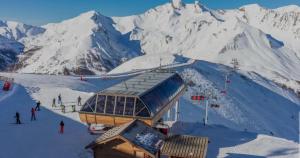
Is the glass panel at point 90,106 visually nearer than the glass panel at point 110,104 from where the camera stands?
No

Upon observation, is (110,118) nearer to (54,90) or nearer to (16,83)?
(54,90)

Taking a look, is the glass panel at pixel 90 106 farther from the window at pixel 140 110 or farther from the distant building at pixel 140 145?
the distant building at pixel 140 145

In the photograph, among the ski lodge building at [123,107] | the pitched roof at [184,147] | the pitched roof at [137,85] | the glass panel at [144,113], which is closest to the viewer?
the pitched roof at [184,147]

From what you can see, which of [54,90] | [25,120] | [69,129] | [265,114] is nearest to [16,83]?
[54,90]

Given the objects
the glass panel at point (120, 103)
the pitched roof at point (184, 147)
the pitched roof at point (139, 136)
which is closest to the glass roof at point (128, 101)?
the glass panel at point (120, 103)

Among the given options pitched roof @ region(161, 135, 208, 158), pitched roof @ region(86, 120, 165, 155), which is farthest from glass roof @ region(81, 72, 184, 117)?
pitched roof @ region(161, 135, 208, 158)

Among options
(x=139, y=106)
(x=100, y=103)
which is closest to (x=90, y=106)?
(x=100, y=103)

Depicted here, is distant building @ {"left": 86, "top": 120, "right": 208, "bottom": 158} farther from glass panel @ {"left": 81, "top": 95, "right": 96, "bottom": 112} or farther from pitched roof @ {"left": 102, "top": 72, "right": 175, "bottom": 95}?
pitched roof @ {"left": 102, "top": 72, "right": 175, "bottom": 95}

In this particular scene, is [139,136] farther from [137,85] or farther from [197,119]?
[197,119]
